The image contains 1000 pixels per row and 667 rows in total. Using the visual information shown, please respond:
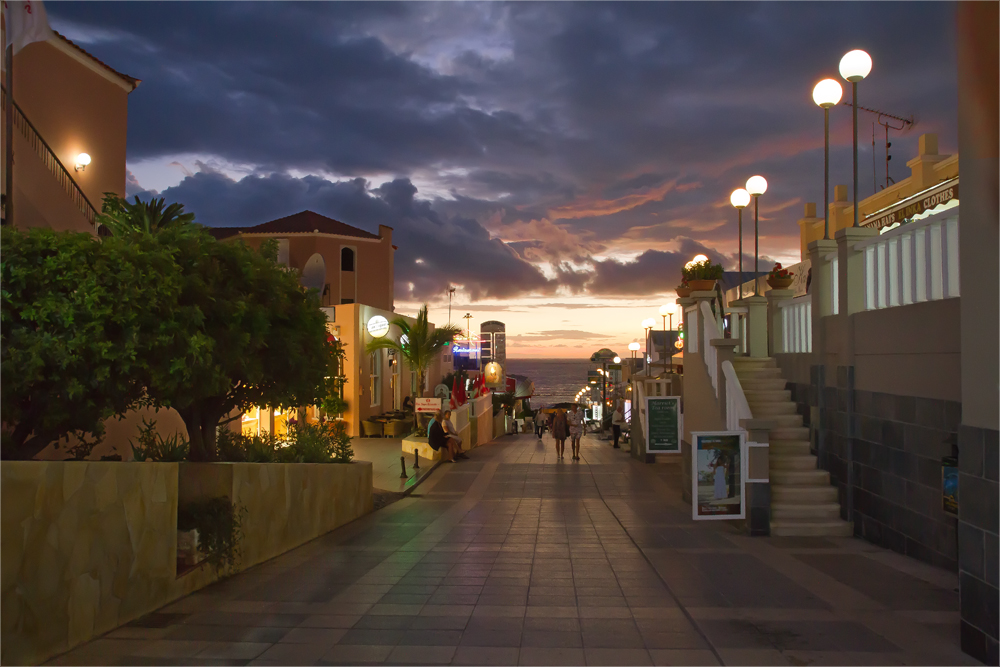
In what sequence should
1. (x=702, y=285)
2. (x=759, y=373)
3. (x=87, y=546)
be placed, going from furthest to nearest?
1. (x=702, y=285)
2. (x=759, y=373)
3. (x=87, y=546)

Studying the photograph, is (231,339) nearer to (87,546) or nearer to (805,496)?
(87,546)

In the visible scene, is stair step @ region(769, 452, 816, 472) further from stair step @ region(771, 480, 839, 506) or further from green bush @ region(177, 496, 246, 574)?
green bush @ region(177, 496, 246, 574)

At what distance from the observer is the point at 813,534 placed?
9680mm

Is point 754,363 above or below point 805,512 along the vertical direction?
above

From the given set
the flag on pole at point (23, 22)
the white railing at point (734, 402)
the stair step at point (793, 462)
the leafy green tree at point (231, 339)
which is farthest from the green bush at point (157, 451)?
the stair step at point (793, 462)

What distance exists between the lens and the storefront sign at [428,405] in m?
23.2

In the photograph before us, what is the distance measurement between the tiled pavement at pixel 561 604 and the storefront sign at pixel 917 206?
34.3 ft

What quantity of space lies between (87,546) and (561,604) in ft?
12.7

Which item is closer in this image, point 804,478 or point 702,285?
point 804,478

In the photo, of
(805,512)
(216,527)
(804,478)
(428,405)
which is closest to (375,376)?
(428,405)

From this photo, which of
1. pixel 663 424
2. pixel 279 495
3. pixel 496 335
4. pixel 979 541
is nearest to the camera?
pixel 979 541

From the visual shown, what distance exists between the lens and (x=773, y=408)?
38.7ft

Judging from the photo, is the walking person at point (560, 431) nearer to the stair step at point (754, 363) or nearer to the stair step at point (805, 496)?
the stair step at point (754, 363)

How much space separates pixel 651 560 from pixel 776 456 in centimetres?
353
